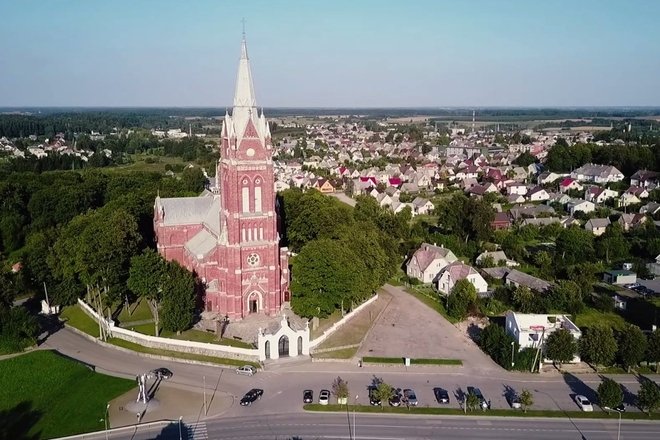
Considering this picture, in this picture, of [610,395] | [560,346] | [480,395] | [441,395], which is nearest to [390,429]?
[441,395]

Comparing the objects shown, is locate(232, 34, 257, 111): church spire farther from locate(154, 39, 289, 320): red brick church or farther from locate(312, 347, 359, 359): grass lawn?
locate(312, 347, 359, 359): grass lawn

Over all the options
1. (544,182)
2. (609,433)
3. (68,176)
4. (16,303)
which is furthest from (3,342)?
(544,182)

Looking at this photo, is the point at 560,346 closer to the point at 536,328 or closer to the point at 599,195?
the point at 536,328

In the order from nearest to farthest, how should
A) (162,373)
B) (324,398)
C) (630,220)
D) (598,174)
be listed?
(324,398)
(162,373)
(630,220)
(598,174)

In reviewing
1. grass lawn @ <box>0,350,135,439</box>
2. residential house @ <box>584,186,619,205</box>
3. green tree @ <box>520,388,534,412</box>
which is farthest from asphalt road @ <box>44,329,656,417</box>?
residential house @ <box>584,186,619,205</box>

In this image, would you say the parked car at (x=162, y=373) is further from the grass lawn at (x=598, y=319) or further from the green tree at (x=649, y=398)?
the grass lawn at (x=598, y=319)

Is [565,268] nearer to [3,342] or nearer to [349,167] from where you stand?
[3,342]

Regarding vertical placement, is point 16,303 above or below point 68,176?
below
